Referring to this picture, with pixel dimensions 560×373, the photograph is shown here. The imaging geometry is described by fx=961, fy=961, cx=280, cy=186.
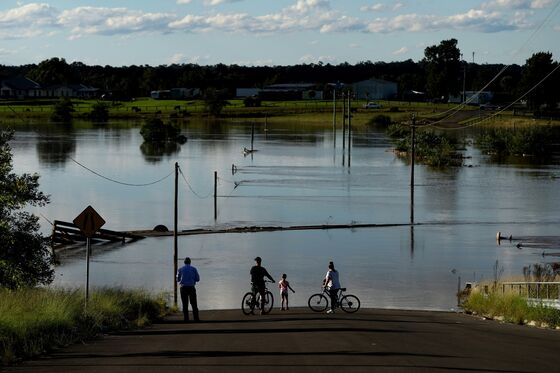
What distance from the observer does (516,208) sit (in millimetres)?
68688

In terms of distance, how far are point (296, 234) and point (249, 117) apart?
136 m

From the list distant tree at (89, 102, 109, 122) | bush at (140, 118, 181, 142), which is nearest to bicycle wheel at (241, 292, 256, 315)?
bush at (140, 118, 181, 142)

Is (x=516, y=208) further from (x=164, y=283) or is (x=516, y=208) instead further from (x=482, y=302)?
(x=482, y=302)

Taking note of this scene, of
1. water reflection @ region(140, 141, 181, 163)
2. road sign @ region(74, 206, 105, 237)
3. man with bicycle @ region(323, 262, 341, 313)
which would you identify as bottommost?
man with bicycle @ region(323, 262, 341, 313)

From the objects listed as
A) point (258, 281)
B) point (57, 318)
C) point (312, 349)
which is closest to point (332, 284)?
point (258, 281)

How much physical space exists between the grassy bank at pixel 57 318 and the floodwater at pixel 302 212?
11.9m

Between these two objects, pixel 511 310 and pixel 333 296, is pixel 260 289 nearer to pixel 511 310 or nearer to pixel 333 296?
pixel 333 296

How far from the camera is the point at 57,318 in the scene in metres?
16.8

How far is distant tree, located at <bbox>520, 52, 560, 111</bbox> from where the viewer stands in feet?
557

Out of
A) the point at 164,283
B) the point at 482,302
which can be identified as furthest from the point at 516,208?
the point at 482,302

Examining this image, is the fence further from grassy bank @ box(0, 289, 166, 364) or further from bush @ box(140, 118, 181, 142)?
bush @ box(140, 118, 181, 142)

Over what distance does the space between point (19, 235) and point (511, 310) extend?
575 inches

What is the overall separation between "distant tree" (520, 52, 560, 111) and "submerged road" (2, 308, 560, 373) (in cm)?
15491

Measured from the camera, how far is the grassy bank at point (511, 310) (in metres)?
22.7
